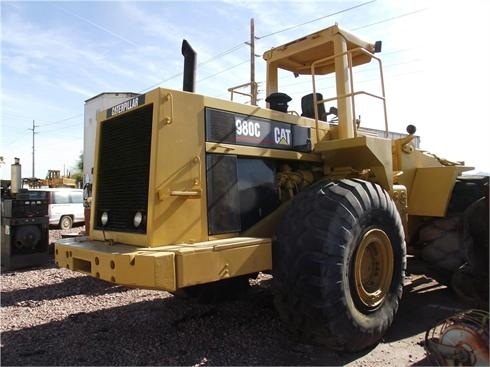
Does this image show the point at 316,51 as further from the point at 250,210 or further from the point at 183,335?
the point at 183,335

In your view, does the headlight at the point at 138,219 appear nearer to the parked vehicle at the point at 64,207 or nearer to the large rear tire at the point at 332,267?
the large rear tire at the point at 332,267

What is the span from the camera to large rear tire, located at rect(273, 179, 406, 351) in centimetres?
411

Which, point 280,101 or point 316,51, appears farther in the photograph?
point 316,51

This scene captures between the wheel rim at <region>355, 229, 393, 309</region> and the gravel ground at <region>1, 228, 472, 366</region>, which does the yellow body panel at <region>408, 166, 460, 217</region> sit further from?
the wheel rim at <region>355, 229, 393, 309</region>

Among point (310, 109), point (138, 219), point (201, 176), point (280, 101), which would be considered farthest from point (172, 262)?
point (310, 109)

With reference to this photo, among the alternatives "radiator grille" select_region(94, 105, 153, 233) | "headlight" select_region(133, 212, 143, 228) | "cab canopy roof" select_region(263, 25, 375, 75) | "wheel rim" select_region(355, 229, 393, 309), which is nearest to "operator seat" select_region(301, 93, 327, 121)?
"cab canopy roof" select_region(263, 25, 375, 75)

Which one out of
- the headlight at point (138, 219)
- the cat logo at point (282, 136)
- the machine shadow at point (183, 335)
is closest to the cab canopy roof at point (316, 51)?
the cat logo at point (282, 136)

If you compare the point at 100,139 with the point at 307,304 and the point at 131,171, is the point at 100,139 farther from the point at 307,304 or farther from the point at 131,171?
the point at 307,304

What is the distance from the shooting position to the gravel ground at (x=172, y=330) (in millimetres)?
4301

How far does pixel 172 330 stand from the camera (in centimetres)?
504

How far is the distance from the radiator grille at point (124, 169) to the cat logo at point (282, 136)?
1.45 m

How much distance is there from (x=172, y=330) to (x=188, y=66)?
2.77 metres

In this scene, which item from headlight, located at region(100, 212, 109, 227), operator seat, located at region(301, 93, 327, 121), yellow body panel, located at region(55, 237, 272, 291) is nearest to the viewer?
yellow body panel, located at region(55, 237, 272, 291)

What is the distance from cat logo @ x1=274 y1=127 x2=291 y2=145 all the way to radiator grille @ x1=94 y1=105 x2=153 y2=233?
1.45 meters
